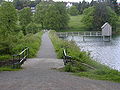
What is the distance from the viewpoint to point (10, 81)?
8.94 m

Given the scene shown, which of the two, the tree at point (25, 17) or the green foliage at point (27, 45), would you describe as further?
the tree at point (25, 17)

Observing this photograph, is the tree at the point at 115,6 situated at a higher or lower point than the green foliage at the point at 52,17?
higher

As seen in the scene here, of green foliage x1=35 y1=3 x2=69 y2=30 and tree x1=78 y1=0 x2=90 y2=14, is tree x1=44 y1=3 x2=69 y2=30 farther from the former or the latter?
tree x1=78 y1=0 x2=90 y2=14

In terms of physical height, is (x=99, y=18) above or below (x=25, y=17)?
below

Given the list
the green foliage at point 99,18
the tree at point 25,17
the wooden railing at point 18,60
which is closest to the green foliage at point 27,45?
the wooden railing at point 18,60

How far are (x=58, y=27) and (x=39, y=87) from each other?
271 ft

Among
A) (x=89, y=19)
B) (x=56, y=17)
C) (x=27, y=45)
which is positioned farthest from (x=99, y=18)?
(x=27, y=45)

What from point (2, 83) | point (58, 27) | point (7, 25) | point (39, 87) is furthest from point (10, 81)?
point (58, 27)

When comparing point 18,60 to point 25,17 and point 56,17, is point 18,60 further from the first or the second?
point 56,17

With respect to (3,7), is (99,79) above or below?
below

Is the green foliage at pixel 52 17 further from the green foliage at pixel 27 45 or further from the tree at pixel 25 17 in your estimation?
the green foliage at pixel 27 45

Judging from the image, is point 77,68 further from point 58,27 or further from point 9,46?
point 58,27

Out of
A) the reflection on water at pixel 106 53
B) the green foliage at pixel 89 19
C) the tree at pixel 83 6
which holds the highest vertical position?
the tree at pixel 83 6

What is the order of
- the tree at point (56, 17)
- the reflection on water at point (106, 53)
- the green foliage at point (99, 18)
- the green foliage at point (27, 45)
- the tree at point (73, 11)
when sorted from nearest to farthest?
the green foliage at point (27, 45) < the reflection on water at point (106, 53) < the tree at point (56, 17) < the green foliage at point (99, 18) < the tree at point (73, 11)
